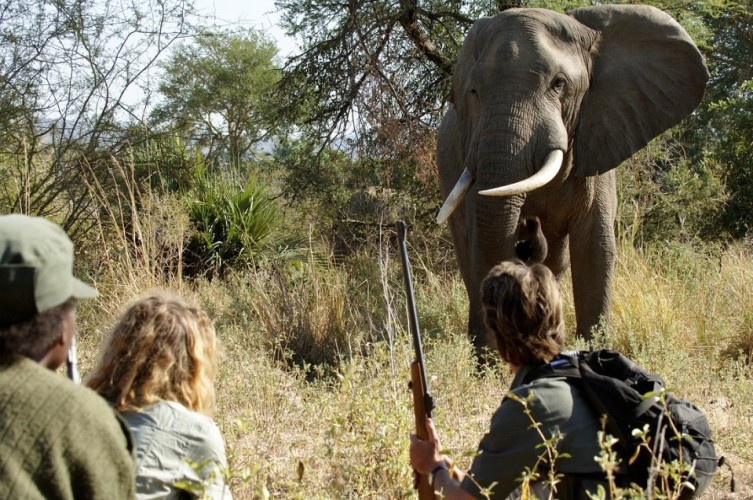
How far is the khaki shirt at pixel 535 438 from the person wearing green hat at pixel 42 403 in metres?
1.35

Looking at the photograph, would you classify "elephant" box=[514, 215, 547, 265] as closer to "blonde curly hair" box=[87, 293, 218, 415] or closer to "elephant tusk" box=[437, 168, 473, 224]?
"elephant tusk" box=[437, 168, 473, 224]

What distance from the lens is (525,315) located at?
3133mm

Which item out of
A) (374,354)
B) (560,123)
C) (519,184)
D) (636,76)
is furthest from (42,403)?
(636,76)

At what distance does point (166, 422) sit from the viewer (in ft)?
9.37

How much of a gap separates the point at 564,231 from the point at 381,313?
2.08m

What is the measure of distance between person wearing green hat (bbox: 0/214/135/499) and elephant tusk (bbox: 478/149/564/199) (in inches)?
174

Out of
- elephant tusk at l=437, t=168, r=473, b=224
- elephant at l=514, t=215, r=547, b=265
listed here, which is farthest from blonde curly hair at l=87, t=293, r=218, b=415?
elephant at l=514, t=215, r=547, b=265

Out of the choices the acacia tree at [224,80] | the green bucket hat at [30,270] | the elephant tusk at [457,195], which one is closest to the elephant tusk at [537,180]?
the elephant tusk at [457,195]

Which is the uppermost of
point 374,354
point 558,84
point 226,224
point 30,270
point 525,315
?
point 558,84

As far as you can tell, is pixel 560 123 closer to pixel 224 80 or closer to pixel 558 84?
pixel 558 84

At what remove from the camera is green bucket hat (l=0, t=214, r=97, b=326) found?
1.91 metres

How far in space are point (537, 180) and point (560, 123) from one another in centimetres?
72

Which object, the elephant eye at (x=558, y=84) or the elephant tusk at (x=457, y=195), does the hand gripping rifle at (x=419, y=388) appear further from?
the elephant eye at (x=558, y=84)

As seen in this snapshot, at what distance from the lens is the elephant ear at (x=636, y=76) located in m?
7.49
